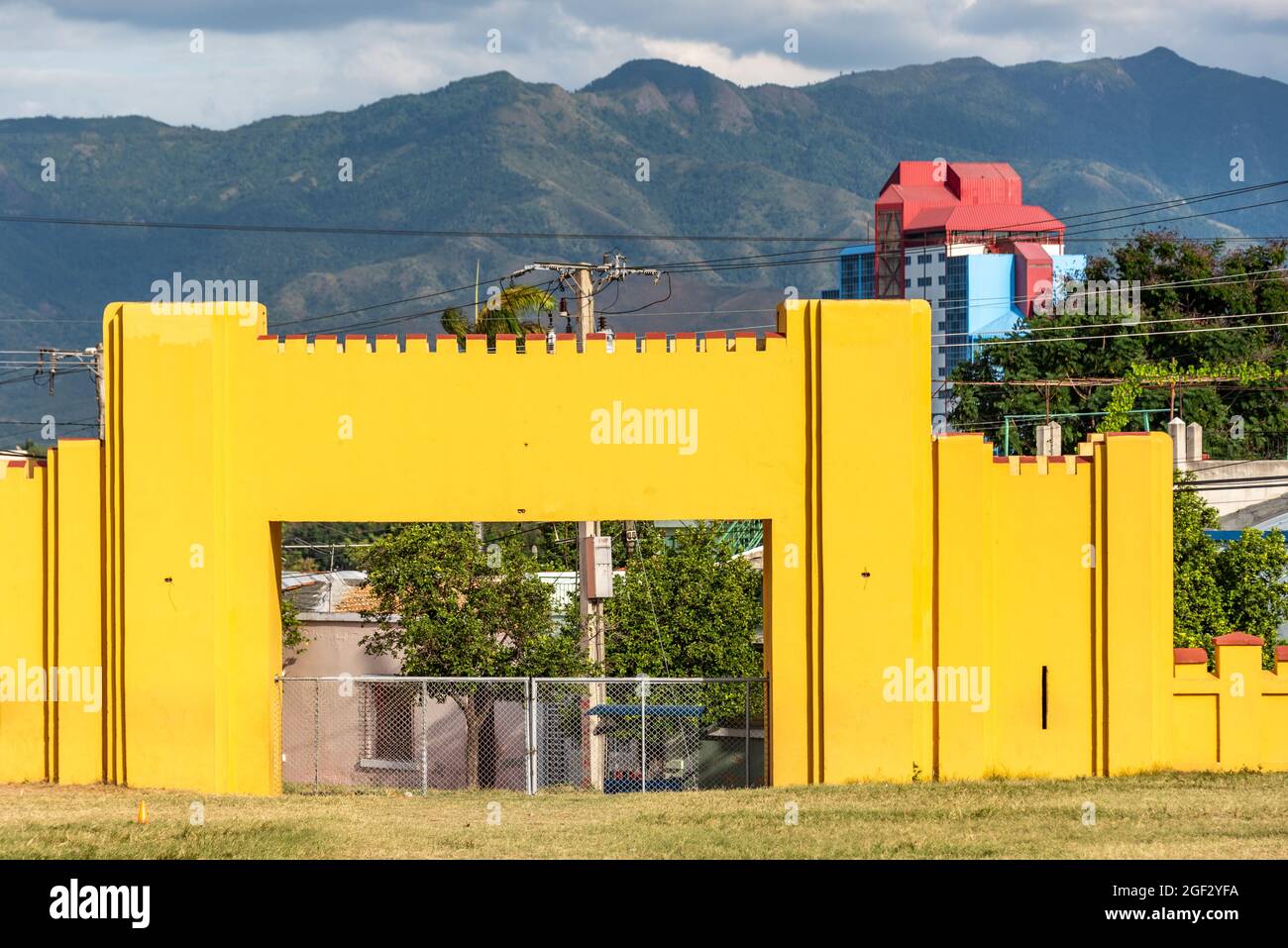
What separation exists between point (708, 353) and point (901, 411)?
2260 mm

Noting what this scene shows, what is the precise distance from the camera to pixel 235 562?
19.7 m

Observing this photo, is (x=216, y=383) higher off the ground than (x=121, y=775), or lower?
higher

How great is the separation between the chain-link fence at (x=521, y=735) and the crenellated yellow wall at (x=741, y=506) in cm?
399

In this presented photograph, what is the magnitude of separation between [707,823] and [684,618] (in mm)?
16527

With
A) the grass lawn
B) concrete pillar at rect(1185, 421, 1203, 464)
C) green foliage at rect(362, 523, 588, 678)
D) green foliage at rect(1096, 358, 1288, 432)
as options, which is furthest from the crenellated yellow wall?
green foliage at rect(1096, 358, 1288, 432)

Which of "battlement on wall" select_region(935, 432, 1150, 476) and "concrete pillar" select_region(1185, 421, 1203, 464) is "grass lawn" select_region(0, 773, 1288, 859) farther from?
"concrete pillar" select_region(1185, 421, 1203, 464)

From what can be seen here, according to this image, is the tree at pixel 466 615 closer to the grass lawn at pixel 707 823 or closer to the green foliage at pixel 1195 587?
the green foliage at pixel 1195 587

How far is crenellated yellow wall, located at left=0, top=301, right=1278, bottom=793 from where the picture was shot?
1936 centimetres

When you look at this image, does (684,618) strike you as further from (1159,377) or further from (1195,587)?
(1159,377)

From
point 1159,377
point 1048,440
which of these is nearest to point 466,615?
point 1048,440

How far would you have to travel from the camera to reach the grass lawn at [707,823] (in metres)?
15.1

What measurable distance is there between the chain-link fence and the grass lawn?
15.4 ft
